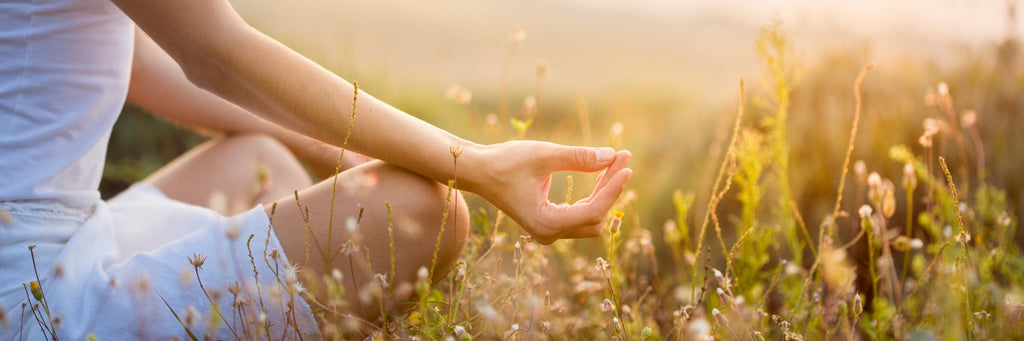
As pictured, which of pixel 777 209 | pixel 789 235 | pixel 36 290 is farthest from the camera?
pixel 777 209

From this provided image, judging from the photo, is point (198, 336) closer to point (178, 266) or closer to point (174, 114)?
point (178, 266)

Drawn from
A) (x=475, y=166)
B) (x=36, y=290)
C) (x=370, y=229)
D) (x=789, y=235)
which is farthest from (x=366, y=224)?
(x=789, y=235)

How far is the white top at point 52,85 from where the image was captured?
1.28 meters

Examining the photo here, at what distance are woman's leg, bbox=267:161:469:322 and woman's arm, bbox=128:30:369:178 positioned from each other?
53 centimetres

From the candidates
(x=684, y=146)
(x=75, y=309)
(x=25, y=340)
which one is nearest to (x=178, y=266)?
(x=75, y=309)

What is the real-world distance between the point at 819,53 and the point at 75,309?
371 cm

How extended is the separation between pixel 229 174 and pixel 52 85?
695 millimetres

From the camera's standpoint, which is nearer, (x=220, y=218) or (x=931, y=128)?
(x=220, y=218)

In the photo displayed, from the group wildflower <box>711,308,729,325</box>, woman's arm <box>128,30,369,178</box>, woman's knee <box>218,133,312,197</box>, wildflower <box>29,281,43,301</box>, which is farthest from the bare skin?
woman's knee <box>218,133,312,197</box>

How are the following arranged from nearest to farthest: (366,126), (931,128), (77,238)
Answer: (366,126)
(77,238)
(931,128)

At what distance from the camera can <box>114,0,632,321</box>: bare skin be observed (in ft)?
3.99

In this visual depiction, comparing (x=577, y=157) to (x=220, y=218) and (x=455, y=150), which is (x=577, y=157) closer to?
(x=455, y=150)

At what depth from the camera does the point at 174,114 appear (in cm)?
201

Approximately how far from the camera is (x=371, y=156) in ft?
4.39
